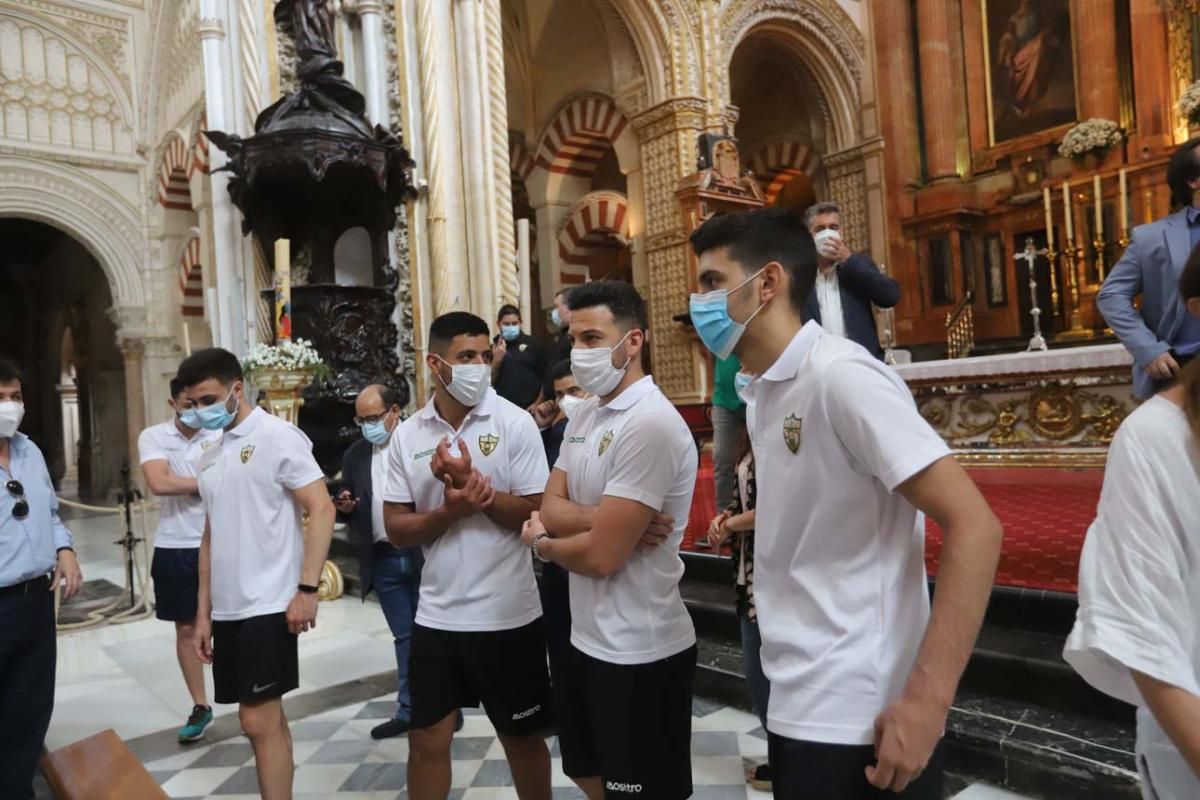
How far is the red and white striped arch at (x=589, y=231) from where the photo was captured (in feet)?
38.3

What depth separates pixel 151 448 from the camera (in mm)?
3795

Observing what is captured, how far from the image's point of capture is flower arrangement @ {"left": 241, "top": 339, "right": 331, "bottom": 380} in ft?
18.0

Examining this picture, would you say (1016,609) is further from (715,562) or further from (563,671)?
(563,671)

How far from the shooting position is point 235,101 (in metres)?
7.21

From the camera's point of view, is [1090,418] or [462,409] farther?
[1090,418]

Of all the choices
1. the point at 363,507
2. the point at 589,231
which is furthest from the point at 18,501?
the point at 589,231

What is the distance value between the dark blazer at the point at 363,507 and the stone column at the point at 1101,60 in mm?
10594

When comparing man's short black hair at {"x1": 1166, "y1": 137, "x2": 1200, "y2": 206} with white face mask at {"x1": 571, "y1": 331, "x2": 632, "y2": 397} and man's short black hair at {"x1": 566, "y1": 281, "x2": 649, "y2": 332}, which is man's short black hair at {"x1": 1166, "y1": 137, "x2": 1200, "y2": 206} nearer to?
man's short black hair at {"x1": 566, "y1": 281, "x2": 649, "y2": 332}

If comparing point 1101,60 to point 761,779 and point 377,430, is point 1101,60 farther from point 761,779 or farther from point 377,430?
point 761,779

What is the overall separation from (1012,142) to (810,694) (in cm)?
1224

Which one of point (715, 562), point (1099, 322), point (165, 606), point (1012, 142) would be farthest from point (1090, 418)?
point (1012, 142)

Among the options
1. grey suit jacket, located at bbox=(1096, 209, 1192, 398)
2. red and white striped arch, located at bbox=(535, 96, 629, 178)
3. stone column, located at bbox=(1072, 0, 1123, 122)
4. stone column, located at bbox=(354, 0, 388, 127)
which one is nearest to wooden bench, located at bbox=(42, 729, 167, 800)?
grey suit jacket, located at bbox=(1096, 209, 1192, 398)

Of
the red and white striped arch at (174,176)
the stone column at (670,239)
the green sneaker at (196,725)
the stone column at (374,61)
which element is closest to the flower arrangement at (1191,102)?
the stone column at (670,239)

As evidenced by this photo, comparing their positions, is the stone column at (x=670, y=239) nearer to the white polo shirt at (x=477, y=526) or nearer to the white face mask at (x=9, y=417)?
the white polo shirt at (x=477, y=526)
